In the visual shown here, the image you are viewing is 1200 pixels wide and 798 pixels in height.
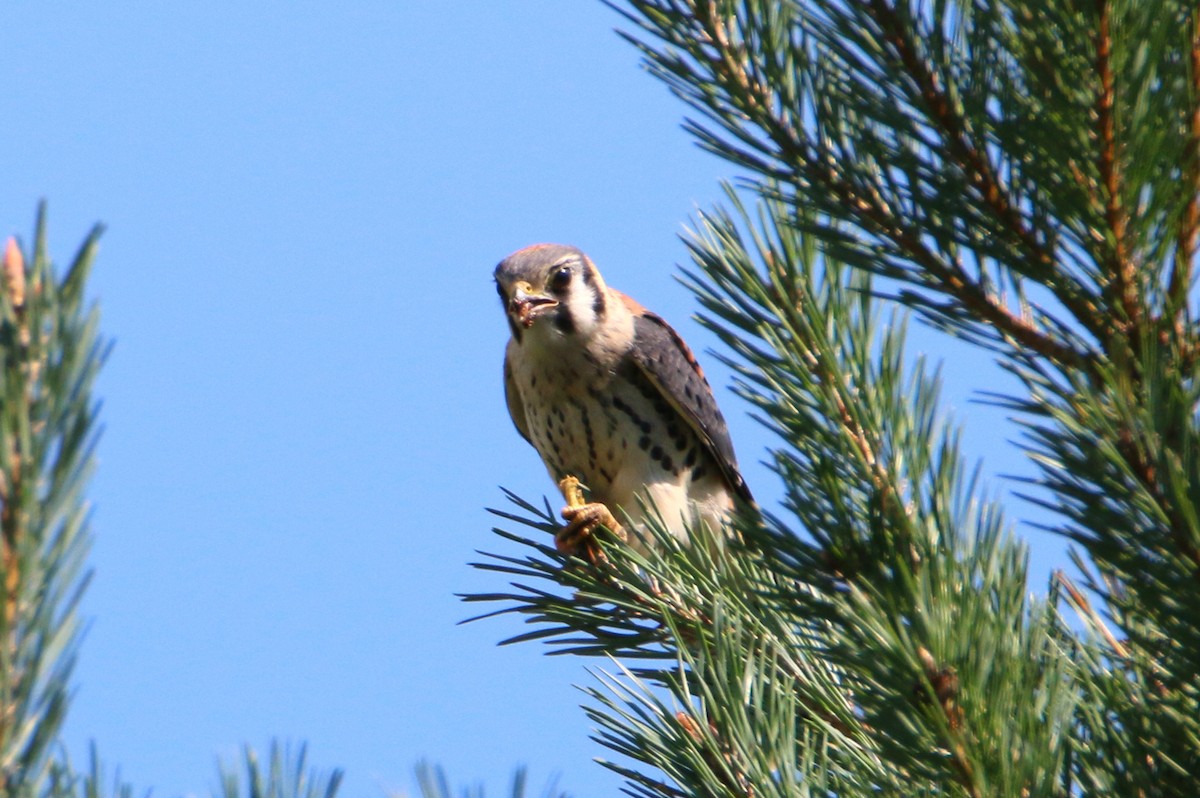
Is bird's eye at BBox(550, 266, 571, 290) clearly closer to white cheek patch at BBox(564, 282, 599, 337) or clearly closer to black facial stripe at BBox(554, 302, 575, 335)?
white cheek patch at BBox(564, 282, 599, 337)

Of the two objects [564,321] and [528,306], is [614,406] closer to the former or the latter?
[564,321]

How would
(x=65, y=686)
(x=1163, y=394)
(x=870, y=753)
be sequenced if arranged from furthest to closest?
(x=870, y=753) < (x=1163, y=394) < (x=65, y=686)

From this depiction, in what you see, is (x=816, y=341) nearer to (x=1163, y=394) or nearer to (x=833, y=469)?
(x=833, y=469)

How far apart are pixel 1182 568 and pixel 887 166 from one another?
618mm

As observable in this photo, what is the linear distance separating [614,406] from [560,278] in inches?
26.7

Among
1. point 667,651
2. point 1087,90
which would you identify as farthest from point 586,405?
point 1087,90

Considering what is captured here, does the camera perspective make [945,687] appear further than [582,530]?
No

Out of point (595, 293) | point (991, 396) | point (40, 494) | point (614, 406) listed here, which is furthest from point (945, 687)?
point (595, 293)

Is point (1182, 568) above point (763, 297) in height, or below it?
below

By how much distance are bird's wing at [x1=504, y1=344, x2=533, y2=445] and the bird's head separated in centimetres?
34

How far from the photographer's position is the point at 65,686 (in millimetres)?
1042

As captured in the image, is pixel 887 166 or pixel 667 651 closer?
pixel 887 166

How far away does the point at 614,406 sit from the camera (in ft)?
15.2

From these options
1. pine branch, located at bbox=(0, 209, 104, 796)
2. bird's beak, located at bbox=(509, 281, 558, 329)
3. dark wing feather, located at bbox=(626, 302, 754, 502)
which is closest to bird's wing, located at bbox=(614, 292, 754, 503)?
dark wing feather, located at bbox=(626, 302, 754, 502)
